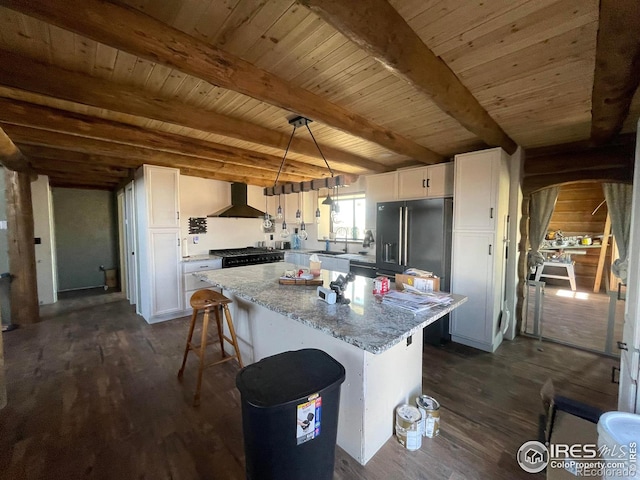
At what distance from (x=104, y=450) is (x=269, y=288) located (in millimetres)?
1476

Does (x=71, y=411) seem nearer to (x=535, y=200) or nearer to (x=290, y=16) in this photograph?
(x=290, y=16)

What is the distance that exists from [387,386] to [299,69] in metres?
2.19

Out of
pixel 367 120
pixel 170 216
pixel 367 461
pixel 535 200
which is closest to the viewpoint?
pixel 367 461

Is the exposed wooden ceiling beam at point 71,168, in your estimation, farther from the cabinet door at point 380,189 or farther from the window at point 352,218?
the cabinet door at point 380,189

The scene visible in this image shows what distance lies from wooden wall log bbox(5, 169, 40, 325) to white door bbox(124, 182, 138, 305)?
122cm

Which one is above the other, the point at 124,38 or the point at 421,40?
the point at 421,40

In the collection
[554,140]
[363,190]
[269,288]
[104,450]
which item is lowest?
[104,450]

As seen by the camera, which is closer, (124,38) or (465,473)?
(124,38)

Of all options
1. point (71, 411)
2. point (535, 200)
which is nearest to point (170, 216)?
point (71, 411)

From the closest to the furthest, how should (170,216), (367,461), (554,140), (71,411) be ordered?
(367,461)
(71,411)
(554,140)
(170,216)

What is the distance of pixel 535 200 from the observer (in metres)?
4.86

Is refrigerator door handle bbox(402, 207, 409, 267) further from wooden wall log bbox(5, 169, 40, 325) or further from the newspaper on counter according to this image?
wooden wall log bbox(5, 169, 40, 325)

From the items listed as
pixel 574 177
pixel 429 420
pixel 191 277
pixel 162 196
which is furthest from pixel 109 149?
pixel 574 177

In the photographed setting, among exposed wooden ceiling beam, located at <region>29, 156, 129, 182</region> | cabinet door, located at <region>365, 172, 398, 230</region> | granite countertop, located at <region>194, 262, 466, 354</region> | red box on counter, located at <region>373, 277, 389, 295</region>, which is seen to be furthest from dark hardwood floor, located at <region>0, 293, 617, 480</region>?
exposed wooden ceiling beam, located at <region>29, 156, 129, 182</region>
